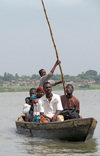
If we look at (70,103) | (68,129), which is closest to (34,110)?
(70,103)

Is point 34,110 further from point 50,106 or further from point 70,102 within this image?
point 70,102

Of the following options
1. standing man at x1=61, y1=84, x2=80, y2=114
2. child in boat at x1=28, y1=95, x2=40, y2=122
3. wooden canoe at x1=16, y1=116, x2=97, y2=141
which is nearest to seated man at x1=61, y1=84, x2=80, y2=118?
standing man at x1=61, y1=84, x2=80, y2=114

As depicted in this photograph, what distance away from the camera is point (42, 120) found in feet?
35.6

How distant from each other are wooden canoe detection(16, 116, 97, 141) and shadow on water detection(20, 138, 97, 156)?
139mm

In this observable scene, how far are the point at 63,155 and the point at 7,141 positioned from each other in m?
2.70

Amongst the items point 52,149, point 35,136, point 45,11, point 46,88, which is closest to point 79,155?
point 52,149

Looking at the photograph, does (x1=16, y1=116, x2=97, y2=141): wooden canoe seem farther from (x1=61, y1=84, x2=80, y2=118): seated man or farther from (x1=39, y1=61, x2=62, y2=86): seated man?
(x1=39, y1=61, x2=62, y2=86): seated man

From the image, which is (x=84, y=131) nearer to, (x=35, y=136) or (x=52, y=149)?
(x=52, y=149)

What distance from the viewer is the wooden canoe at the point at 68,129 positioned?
9.98 metres

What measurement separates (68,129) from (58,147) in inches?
18.1

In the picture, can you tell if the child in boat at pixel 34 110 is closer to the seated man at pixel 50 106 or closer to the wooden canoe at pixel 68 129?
the wooden canoe at pixel 68 129

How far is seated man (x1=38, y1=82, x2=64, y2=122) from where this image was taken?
33.9 feet

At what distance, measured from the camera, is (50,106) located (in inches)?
412

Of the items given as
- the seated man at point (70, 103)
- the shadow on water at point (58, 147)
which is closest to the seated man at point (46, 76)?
the seated man at point (70, 103)
